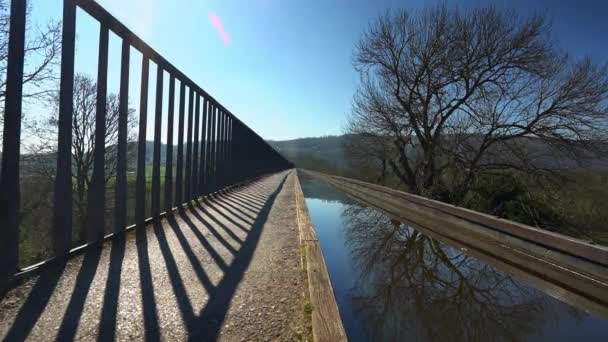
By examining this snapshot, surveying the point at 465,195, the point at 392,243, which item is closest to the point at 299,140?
the point at 465,195

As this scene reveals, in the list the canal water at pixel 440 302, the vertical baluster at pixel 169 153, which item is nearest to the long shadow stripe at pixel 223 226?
the vertical baluster at pixel 169 153

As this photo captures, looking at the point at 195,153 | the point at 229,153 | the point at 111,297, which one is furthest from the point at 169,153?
the point at 229,153

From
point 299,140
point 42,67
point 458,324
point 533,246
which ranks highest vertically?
point 299,140

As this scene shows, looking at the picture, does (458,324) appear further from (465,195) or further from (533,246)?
(465,195)

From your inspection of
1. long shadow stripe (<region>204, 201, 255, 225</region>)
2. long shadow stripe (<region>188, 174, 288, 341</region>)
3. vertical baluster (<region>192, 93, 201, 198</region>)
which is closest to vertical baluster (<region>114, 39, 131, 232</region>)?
long shadow stripe (<region>188, 174, 288, 341</region>)

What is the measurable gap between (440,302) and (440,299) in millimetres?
63

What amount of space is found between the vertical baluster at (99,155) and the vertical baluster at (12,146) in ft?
2.76

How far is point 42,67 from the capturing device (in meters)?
7.69

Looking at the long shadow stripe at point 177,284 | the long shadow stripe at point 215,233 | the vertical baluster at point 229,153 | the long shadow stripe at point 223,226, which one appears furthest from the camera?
the vertical baluster at point 229,153

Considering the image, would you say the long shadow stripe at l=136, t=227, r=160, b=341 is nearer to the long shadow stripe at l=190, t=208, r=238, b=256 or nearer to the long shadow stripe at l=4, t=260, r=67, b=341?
the long shadow stripe at l=4, t=260, r=67, b=341

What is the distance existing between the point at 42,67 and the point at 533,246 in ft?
36.4

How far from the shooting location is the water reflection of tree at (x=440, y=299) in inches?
71.3

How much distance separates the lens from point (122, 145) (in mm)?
3441

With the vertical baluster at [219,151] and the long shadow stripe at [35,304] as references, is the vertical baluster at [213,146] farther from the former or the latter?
the long shadow stripe at [35,304]
